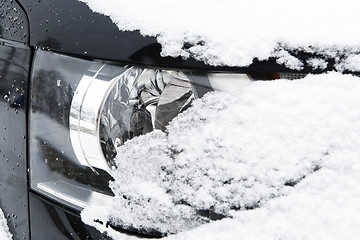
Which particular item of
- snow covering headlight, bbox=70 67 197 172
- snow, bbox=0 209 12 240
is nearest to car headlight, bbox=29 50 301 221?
snow covering headlight, bbox=70 67 197 172

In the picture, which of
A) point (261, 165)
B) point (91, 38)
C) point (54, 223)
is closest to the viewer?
point (261, 165)

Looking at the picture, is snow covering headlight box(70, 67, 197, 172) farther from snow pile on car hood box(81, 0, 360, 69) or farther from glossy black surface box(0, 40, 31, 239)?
glossy black surface box(0, 40, 31, 239)

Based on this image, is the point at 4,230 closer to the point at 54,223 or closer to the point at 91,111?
the point at 54,223

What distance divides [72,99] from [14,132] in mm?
267

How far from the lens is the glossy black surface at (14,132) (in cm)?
193

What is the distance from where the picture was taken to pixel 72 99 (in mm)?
1836

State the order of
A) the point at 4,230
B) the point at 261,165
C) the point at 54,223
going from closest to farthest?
1. the point at 261,165
2. the point at 54,223
3. the point at 4,230

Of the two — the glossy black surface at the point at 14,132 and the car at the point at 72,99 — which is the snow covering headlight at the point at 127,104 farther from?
the glossy black surface at the point at 14,132

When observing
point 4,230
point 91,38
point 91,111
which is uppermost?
point 91,38

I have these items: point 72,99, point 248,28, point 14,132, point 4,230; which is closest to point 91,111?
point 72,99

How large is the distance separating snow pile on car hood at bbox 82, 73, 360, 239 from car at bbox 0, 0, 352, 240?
0.05m

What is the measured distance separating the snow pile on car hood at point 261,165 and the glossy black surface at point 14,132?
450mm

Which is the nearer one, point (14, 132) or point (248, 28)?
point (248, 28)

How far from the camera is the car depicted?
5.69 feet
